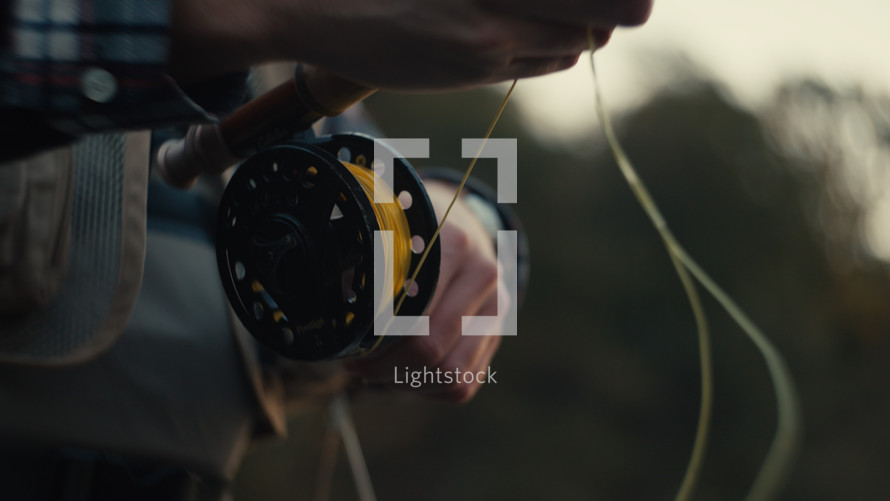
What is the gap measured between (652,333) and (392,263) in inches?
188

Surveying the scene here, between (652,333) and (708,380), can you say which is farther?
(652,333)

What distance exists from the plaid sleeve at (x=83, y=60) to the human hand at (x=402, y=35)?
0.02 metres

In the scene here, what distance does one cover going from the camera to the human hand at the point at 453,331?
57 centimetres


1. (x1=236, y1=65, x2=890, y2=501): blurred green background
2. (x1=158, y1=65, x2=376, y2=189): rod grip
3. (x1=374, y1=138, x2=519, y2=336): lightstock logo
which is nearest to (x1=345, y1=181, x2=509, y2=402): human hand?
(x1=374, y1=138, x2=519, y2=336): lightstock logo

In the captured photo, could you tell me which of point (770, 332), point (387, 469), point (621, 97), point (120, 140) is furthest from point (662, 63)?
point (120, 140)

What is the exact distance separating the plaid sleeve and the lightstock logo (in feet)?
0.52

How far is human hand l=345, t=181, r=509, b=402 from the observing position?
574 millimetres

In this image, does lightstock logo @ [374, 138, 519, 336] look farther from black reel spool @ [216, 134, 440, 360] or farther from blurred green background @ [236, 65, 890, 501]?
blurred green background @ [236, 65, 890, 501]

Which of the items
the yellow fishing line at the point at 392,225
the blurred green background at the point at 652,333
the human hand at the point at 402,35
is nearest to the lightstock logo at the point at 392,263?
the yellow fishing line at the point at 392,225

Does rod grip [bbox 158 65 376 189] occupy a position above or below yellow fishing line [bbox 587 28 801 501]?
above

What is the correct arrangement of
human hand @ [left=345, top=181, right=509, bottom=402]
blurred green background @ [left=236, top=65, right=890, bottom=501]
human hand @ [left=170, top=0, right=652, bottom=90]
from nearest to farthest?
human hand @ [left=170, top=0, right=652, bottom=90] → human hand @ [left=345, top=181, right=509, bottom=402] → blurred green background @ [left=236, top=65, right=890, bottom=501]

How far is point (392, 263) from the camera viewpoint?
18.7 inches

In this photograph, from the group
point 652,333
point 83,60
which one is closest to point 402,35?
point 83,60

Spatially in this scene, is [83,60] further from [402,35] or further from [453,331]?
[453,331]
